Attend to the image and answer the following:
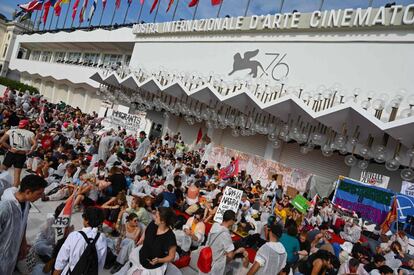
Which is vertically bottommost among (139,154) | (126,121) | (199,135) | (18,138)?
(139,154)

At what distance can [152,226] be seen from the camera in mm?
3680

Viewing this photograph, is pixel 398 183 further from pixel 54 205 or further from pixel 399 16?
pixel 54 205

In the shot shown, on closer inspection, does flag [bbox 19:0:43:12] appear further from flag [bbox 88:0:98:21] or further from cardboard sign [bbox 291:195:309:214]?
cardboard sign [bbox 291:195:309:214]

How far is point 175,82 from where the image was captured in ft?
55.3

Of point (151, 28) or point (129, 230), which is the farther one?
point (151, 28)

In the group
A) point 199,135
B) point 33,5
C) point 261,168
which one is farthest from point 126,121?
point 33,5

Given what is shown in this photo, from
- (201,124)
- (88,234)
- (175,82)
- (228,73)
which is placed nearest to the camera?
(88,234)

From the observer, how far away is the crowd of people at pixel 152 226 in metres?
3.36

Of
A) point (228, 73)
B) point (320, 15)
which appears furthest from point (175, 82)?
point (320, 15)

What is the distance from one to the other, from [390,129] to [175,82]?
1012cm

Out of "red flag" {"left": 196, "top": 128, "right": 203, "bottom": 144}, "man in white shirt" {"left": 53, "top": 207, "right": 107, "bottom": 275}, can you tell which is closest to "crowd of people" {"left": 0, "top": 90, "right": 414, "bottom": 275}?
"man in white shirt" {"left": 53, "top": 207, "right": 107, "bottom": 275}

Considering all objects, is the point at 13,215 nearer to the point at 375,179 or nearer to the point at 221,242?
the point at 221,242

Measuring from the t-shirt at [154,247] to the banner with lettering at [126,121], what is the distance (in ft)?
35.9

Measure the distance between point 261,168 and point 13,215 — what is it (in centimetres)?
1382
